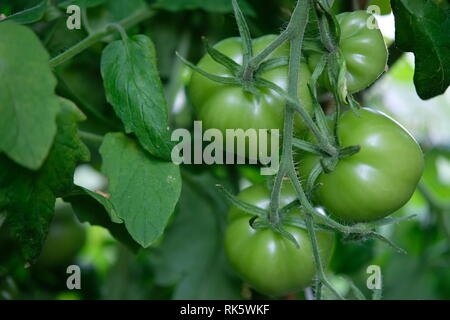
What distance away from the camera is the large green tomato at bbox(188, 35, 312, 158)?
606 millimetres

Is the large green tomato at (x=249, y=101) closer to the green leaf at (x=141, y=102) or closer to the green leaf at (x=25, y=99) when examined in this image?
the green leaf at (x=141, y=102)

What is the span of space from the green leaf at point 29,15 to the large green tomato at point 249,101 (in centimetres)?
19

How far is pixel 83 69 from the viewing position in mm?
1025

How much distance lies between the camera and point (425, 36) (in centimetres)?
63

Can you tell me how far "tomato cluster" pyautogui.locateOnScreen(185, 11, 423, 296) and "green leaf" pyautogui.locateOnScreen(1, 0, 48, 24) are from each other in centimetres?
18

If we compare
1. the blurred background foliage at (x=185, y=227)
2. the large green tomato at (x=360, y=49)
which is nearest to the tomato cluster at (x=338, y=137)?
the large green tomato at (x=360, y=49)

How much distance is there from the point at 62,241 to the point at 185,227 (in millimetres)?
256

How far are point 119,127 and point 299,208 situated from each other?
0.27m

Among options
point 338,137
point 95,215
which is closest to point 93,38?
point 95,215

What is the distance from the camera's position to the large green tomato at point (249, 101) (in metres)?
0.61

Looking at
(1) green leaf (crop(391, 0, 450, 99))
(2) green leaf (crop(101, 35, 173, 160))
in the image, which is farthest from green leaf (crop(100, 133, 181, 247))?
(1) green leaf (crop(391, 0, 450, 99))

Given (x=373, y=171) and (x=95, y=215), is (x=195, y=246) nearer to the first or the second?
(x=95, y=215)

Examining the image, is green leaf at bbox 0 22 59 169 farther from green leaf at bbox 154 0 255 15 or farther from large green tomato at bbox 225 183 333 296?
green leaf at bbox 154 0 255 15

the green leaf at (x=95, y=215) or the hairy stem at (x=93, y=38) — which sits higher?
the hairy stem at (x=93, y=38)
